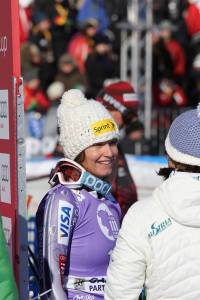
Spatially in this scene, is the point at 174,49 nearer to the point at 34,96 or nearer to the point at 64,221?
the point at 34,96

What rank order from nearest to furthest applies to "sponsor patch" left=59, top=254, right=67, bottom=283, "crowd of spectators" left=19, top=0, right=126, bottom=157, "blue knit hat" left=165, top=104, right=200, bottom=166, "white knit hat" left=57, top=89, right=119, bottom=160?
"blue knit hat" left=165, top=104, right=200, bottom=166
"sponsor patch" left=59, top=254, right=67, bottom=283
"white knit hat" left=57, top=89, right=119, bottom=160
"crowd of spectators" left=19, top=0, right=126, bottom=157

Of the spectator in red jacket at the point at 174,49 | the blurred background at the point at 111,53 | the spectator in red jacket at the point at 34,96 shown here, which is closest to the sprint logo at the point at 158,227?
the blurred background at the point at 111,53

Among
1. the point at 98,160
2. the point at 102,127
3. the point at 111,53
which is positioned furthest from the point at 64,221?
the point at 111,53

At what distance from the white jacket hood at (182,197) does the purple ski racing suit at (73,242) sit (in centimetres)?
60

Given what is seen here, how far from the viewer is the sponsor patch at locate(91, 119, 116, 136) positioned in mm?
3234

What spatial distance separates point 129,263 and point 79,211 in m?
0.63

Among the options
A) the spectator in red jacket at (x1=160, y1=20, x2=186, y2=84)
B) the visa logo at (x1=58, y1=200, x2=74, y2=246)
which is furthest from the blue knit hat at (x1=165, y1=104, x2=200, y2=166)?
the spectator in red jacket at (x1=160, y1=20, x2=186, y2=84)

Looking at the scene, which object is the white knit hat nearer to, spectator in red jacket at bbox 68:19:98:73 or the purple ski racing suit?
the purple ski racing suit

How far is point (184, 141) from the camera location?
2535 mm

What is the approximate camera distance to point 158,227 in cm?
244

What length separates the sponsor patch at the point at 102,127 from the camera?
10.6 feet

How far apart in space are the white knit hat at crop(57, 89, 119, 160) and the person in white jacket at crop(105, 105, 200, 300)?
0.78m

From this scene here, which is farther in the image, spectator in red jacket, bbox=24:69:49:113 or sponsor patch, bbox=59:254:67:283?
spectator in red jacket, bbox=24:69:49:113

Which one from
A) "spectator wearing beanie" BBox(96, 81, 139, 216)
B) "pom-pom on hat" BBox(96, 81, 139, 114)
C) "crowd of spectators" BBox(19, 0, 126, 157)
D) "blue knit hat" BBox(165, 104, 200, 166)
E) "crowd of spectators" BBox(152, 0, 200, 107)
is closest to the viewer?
"blue knit hat" BBox(165, 104, 200, 166)
